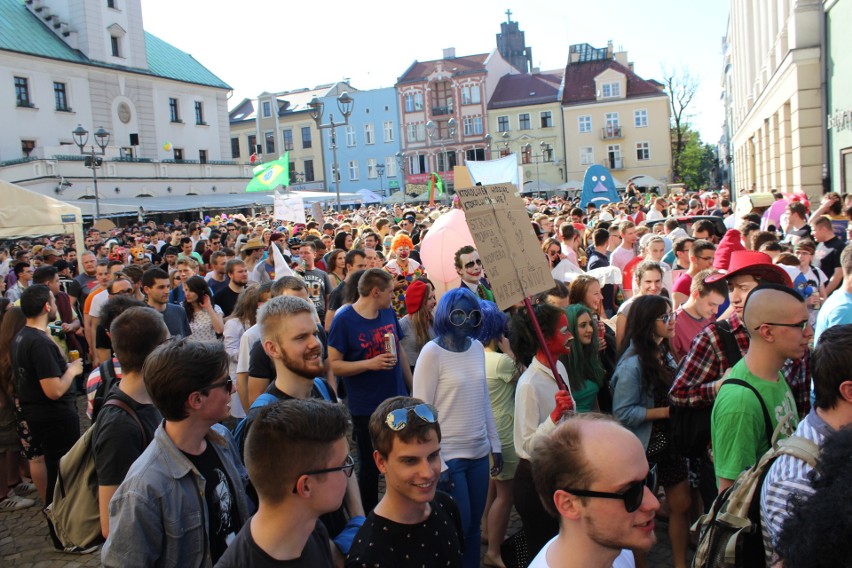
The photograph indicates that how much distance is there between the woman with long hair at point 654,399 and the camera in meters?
4.32

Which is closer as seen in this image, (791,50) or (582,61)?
(791,50)

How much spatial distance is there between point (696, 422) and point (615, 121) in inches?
2339

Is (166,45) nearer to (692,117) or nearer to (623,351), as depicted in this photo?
(692,117)

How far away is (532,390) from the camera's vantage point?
4.08 meters

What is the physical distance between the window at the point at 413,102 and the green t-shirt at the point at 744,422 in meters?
67.4

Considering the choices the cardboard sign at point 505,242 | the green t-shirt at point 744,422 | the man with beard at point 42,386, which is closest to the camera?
the green t-shirt at point 744,422

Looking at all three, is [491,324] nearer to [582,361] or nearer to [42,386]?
[582,361]

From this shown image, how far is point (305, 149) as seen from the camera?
72.9m

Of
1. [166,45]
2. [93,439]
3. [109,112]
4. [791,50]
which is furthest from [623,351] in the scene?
[166,45]

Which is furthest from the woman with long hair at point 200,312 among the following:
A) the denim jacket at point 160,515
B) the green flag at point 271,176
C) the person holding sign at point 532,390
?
the green flag at point 271,176

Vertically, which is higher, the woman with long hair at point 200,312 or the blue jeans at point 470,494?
the woman with long hair at point 200,312

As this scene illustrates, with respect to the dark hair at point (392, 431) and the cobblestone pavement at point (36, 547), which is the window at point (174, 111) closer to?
the cobblestone pavement at point (36, 547)

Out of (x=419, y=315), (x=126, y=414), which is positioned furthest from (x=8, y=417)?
(x=419, y=315)

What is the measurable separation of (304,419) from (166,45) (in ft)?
199
